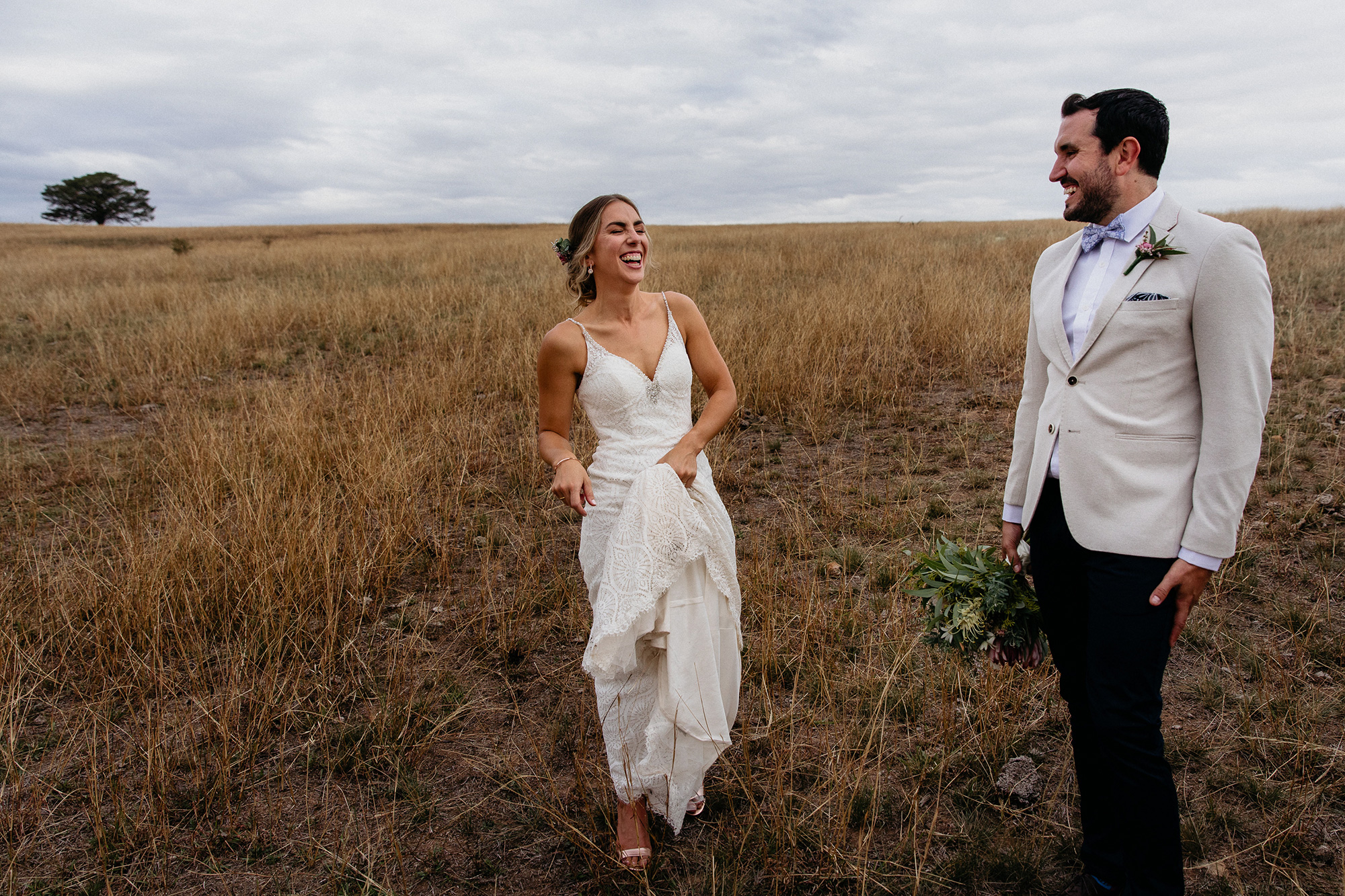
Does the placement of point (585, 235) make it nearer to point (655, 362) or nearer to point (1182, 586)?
point (655, 362)

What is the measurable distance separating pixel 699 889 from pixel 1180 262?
225cm

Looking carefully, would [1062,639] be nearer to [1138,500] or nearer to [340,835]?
[1138,500]

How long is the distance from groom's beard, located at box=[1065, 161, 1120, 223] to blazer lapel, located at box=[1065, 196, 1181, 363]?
0.37 ft

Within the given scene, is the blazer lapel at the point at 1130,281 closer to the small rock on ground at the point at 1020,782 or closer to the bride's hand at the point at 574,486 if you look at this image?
the bride's hand at the point at 574,486

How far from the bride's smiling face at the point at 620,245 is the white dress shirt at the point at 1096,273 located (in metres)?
1.28

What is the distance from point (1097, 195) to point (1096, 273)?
0.65 ft

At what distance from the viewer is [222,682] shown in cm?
324

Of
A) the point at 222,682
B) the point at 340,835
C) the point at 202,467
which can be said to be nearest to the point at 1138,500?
the point at 340,835

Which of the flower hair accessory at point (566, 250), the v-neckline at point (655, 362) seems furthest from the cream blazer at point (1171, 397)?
the flower hair accessory at point (566, 250)

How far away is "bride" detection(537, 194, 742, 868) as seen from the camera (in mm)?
2119

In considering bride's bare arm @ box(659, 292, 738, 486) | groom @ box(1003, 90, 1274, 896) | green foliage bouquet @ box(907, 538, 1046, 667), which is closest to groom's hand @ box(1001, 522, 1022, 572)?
green foliage bouquet @ box(907, 538, 1046, 667)

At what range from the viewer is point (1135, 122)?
5.67ft

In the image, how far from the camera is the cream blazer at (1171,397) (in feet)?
5.25

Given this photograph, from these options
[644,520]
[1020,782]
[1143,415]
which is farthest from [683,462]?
[1020,782]
